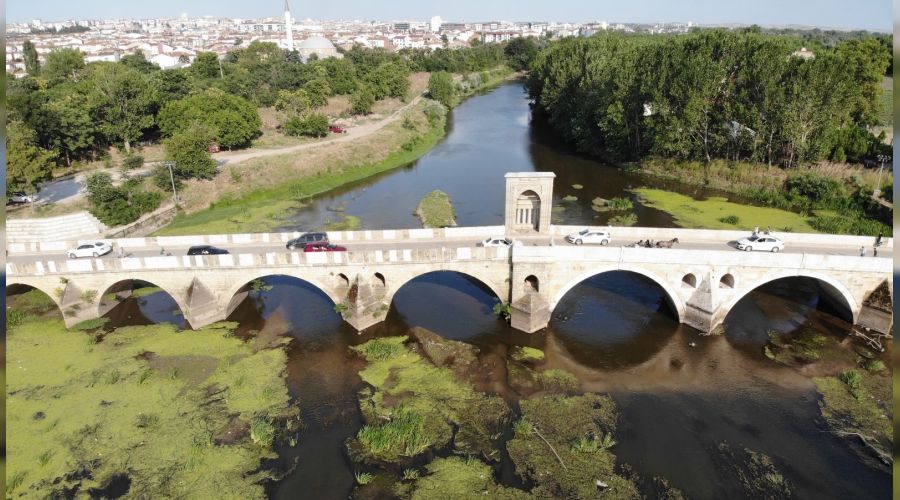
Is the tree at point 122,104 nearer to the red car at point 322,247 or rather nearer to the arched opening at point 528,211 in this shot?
the red car at point 322,247

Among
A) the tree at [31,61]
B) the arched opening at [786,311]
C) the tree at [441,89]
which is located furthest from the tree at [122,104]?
the arched opening at [786,311]

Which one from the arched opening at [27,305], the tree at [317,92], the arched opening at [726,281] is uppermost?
the tree at [317,92]

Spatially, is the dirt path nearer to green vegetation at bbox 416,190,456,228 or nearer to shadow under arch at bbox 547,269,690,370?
green vegetation at bbox 416,190,456,228

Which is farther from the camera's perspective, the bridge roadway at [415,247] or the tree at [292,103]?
the tree at [292,103]

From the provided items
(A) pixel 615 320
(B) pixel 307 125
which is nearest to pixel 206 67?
(B) pixel 307 125

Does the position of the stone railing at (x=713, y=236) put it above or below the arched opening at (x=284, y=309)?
above

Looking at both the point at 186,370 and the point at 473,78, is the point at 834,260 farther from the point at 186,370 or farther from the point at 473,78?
the point at 473,78

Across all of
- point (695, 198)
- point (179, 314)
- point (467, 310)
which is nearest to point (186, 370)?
point (179, 314)
